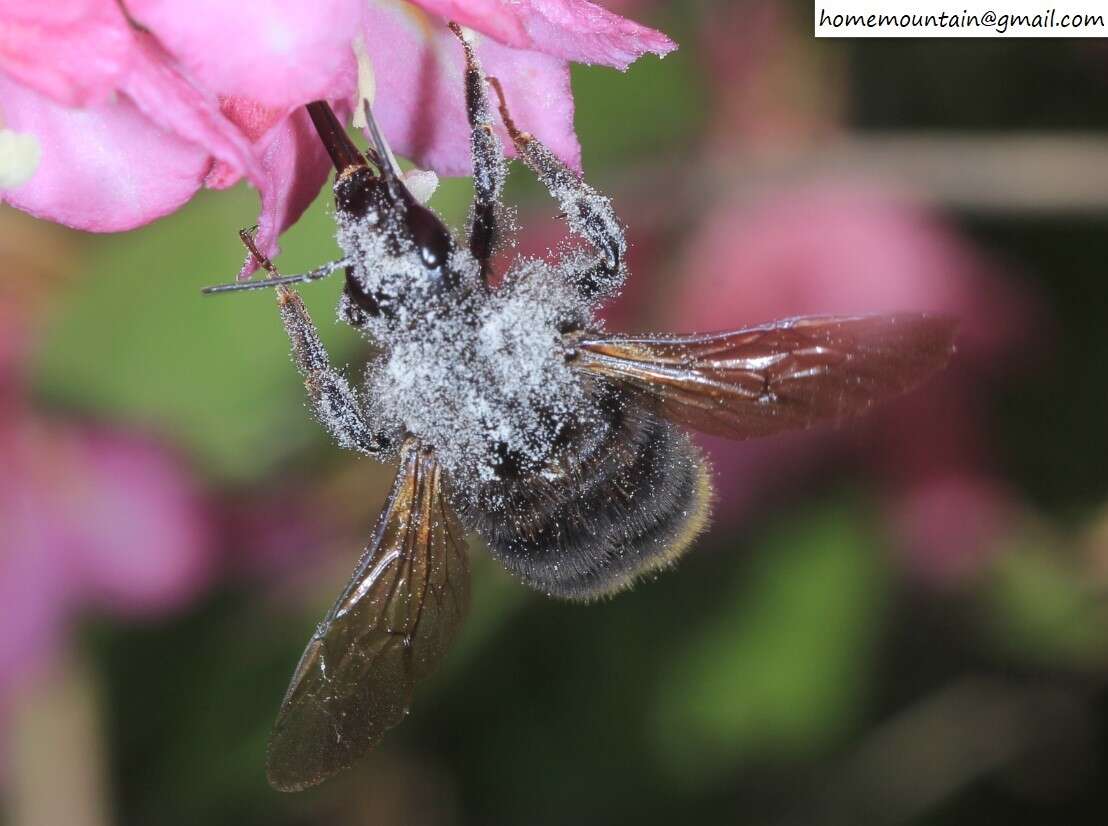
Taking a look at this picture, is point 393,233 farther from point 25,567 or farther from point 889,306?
point 889,306

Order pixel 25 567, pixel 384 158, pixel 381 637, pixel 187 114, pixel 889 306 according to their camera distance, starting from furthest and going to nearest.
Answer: pixel 889 306 < pixel 25 567 < pixel 381 637 < pixel 384 158 < pixel 187 114

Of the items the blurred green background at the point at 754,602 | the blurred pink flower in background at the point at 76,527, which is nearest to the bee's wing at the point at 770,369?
the blurred green background at the point at 754,602

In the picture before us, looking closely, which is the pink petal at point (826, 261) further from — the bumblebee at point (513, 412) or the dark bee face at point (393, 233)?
the dark bee face at point (393, 233)

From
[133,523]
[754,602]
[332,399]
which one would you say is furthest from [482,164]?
[754,602]

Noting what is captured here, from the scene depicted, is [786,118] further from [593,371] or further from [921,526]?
[593,371]

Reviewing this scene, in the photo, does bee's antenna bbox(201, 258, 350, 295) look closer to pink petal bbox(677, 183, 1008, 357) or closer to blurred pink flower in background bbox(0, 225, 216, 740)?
blurred pink flower in background bbox(0, 225, 216, 740)

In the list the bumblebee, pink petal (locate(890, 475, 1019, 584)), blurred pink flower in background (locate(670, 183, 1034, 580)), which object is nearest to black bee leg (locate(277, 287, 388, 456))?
the bumblebee
